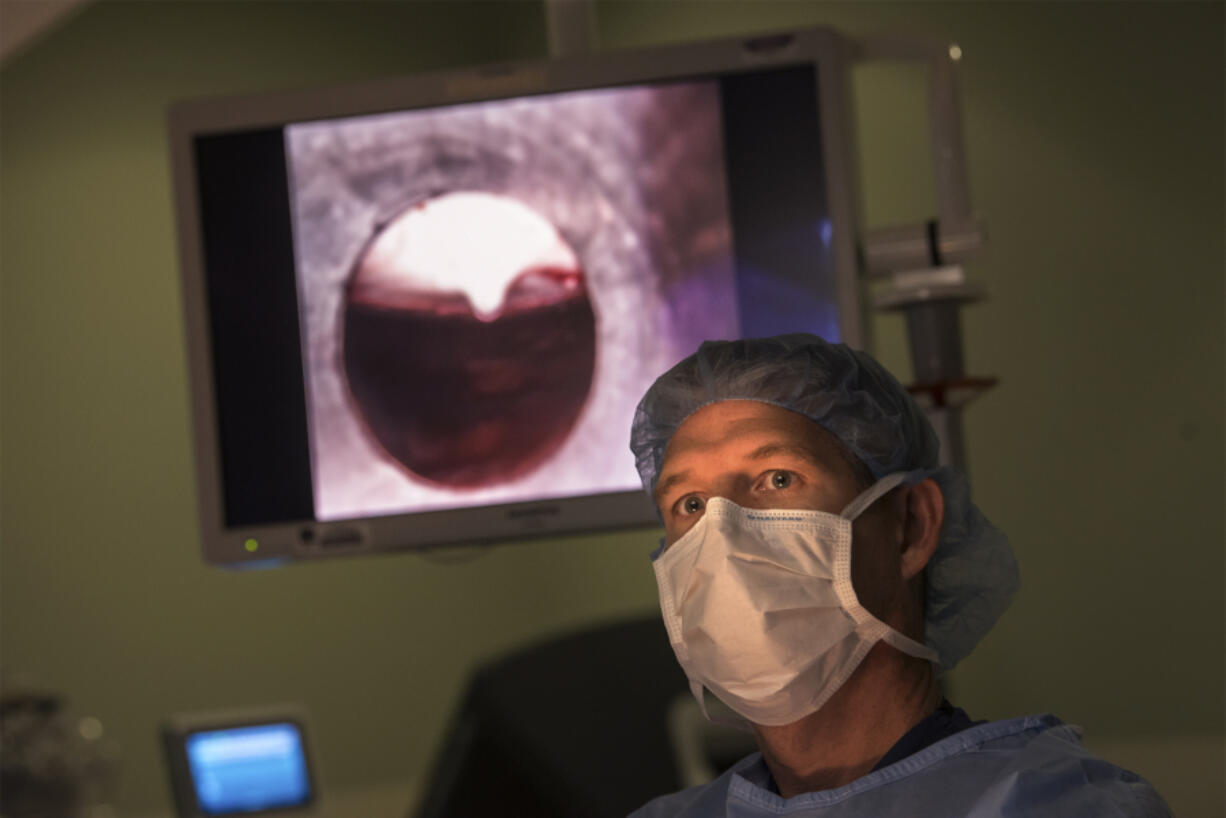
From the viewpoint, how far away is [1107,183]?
267 centimetres

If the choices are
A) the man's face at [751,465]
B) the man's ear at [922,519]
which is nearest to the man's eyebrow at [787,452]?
the man's face at [751,465]

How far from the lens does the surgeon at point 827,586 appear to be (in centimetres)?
128

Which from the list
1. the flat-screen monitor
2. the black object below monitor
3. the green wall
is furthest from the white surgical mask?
the green wall

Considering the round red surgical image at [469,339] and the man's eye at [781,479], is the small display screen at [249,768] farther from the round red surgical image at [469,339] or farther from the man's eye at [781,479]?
the man's eye at [781,479]

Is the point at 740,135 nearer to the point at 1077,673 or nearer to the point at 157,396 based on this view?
the point at 1077,673

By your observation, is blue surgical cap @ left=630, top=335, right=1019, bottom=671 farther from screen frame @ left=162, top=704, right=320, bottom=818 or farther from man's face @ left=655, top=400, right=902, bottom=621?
screen frame @ left=162, top=704, right=320, bottom=818

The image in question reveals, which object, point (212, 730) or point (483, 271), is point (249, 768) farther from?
point (483, 271)

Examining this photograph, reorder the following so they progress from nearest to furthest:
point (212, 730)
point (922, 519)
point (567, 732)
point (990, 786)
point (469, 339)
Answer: point (990, 786) < point (922, 519) < point (567, 732) < point (469, 339) < point (212, 730)

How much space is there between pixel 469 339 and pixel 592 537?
1.47m

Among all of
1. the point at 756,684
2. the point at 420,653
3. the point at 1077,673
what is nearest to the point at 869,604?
the point at 756,684

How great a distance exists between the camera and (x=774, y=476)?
1365mm

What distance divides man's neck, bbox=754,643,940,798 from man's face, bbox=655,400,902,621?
62 millimetres

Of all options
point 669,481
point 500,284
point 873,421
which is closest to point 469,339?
point 500,284

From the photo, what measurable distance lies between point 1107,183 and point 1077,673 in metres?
0.98
